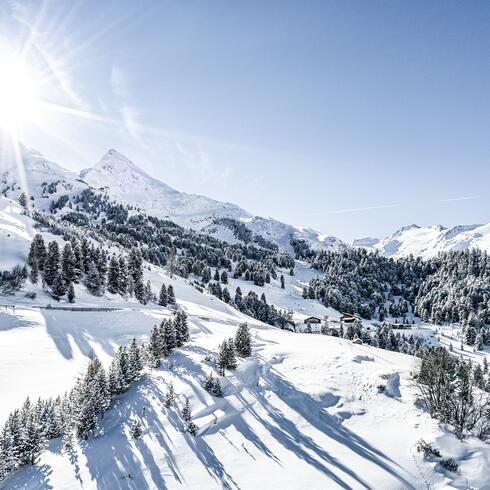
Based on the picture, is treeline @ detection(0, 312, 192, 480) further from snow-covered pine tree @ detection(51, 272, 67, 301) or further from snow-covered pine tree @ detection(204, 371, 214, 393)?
snow-covered pine tree @ detection(51, 272, 67, 301)

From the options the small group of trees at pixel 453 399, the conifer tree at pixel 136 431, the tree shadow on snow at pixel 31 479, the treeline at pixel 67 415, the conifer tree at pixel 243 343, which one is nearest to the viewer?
the tree shadow on snow at pixel 31 479

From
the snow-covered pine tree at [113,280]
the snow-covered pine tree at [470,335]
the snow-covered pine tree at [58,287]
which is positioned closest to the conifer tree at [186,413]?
the snow-covered pine tree at [58,287]

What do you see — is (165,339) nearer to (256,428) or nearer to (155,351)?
(155,351)

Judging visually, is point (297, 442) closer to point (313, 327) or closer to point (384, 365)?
point (384, 365)

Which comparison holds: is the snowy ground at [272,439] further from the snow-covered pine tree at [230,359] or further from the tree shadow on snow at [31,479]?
the snow-covered pine tree at [230,359]

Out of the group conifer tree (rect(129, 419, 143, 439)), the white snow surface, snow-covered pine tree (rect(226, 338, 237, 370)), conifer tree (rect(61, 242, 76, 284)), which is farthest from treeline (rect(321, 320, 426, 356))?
conifer tree (rect(129, 419, 143, 439))

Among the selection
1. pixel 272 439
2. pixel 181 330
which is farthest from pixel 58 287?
pixel 272 439

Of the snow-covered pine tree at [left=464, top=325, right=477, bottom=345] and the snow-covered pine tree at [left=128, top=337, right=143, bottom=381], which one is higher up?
the snow-covered pine tree at [left=128, top=337, right=143, bottom=381]

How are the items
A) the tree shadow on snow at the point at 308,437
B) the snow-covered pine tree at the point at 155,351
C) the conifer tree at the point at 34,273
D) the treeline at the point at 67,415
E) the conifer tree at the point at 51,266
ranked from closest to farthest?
the tree shadow on snow at the point at 308,437
the treeline at the point at 67,415
the snow-covered pine tree at the point at 155,351
the conifer tree at the point at 34,273
the conifer tree at the point at 51,266
